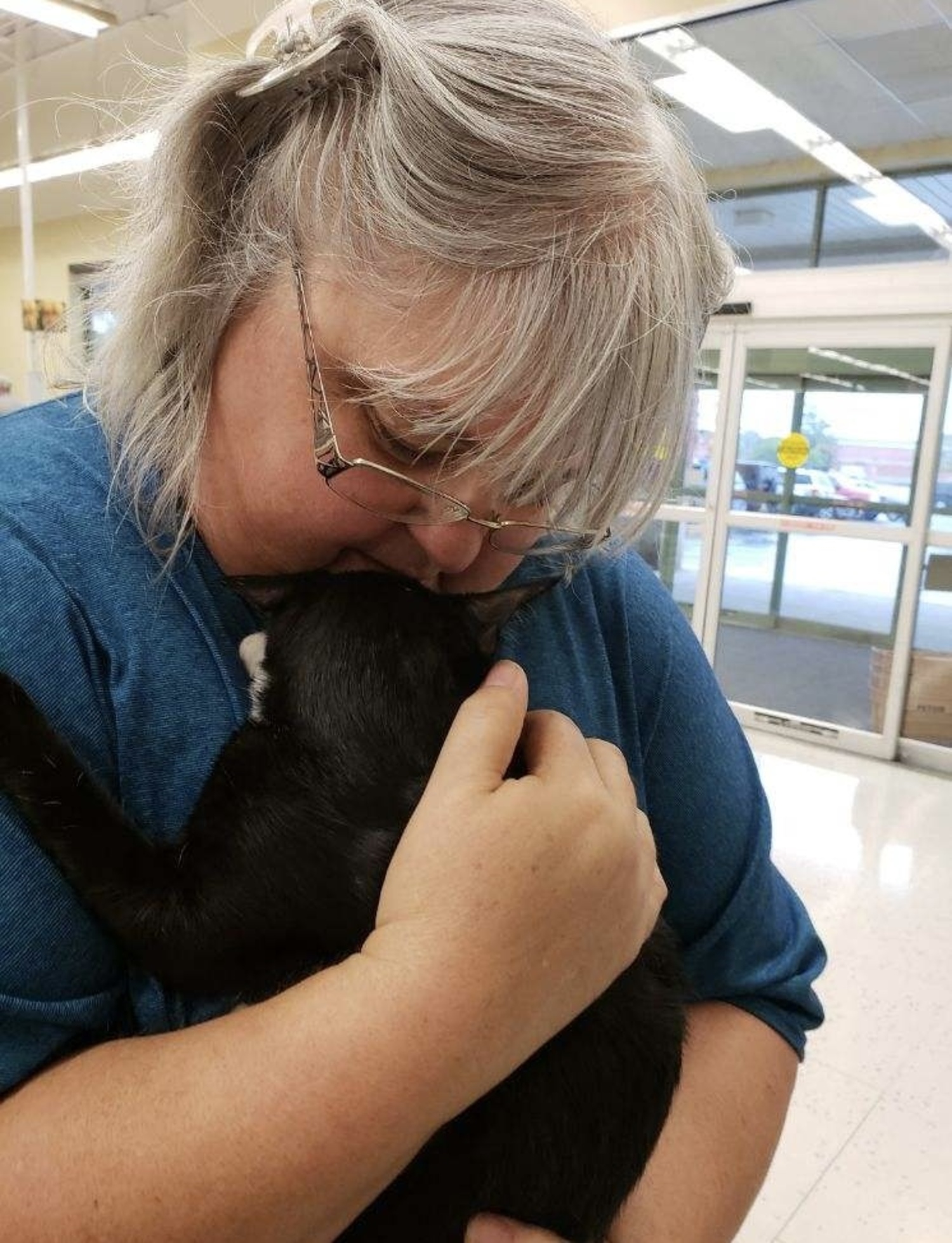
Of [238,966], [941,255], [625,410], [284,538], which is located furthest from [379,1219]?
[941,255]

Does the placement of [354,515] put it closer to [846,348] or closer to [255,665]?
[255,665]

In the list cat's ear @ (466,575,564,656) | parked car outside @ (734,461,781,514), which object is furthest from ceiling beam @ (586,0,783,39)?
cat's ear @ (466,575,564,656)

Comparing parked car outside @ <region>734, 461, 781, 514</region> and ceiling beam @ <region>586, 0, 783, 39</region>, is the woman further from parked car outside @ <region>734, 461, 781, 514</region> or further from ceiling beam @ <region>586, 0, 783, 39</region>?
parked car outside @ <region>734, 461, 781, 514</region>

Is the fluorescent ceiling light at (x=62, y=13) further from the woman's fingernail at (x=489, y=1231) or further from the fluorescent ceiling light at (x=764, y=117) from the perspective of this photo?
the woman's fingernail at (x=489, y=1231)

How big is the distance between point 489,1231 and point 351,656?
1.49 ft

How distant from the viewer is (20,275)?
1136 centimetres

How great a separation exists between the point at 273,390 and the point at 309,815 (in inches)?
12.9

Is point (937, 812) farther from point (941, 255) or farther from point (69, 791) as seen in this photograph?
point (69, 791)

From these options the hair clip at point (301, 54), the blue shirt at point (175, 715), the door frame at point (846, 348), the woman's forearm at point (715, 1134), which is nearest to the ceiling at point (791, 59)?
the door frame at point (846, 348)

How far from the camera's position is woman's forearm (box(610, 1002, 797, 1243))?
0.78 m

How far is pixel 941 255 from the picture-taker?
4.47 meters

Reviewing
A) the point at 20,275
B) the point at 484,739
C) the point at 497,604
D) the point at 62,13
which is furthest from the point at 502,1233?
the point at 20,275

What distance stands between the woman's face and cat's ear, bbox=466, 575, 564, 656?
2.8 inches

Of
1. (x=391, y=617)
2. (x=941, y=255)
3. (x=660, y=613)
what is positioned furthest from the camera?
(x=941, y=255)
